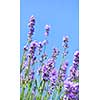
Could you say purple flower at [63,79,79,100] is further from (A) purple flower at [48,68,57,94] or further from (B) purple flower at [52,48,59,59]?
(B) purple flower at [52,48,59,59]

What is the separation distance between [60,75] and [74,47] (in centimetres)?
19

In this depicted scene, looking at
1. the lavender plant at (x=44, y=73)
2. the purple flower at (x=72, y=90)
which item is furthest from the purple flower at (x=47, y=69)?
the purple flower at (x=72, y=90)

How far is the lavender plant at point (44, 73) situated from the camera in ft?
4.87

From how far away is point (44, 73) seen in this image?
1496 millimetres

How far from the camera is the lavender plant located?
149cm

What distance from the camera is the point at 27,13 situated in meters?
1.51

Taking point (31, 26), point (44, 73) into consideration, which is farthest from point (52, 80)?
point (31, 26)

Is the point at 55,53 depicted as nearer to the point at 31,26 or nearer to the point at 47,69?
the point at 47,69

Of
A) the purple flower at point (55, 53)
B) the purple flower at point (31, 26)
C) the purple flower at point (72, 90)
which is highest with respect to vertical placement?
the purple flower at point (31, 26)

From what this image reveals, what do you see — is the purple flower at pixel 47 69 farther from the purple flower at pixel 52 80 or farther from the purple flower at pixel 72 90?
the purple flower at pixel 72 90

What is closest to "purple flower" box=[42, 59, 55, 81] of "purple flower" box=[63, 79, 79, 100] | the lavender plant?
the lavender plant
